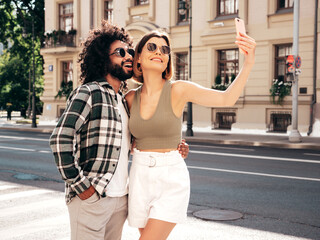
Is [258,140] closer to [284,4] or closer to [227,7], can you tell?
[284,4]

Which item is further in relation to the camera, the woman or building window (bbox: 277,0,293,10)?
building window (bbox: 277,0,293,10)

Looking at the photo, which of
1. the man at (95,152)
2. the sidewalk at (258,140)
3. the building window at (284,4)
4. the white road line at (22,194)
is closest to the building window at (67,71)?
the sidewalk at (258,140)

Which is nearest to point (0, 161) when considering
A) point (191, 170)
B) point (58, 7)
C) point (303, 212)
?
point (191, 170)

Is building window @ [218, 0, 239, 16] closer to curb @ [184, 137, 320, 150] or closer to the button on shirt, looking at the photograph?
curb @ [184, 137, 320, 150]

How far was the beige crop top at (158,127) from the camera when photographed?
281 centimetres

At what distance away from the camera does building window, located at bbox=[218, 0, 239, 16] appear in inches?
906

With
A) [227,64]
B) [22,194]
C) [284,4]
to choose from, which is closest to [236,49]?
[227,64]

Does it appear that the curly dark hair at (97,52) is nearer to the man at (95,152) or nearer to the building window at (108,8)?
the man at (95,152)

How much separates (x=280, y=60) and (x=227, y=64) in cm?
294

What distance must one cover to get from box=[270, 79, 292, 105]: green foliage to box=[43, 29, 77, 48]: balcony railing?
14.9 metres

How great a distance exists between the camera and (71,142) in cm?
247

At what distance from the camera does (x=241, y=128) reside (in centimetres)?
2203

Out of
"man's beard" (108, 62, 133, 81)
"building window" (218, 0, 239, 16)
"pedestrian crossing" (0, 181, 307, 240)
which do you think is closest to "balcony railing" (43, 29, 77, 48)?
"building window" (218, 0, 239, 16)

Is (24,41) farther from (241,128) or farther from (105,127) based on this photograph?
(105,127)
